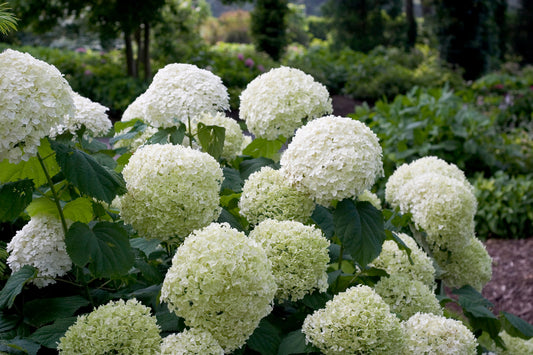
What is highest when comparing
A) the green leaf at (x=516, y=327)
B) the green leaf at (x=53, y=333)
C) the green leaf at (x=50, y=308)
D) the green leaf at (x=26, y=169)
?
the green leaf at (x=26, y=169)

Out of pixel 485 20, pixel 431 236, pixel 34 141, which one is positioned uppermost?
pixel 34 141

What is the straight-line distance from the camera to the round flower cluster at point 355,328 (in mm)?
1390

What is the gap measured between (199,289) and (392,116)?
A: 5.22 meters

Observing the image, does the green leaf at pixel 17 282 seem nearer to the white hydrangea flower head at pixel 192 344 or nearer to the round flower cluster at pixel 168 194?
the round flower cluster at pixel 168 194

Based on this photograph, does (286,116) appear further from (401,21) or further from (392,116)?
(401,21)

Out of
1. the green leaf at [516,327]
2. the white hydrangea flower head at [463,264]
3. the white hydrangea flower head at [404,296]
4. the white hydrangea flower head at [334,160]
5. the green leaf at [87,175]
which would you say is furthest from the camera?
the white hydrangea flower head at [463,264]

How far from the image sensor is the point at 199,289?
1234 mm

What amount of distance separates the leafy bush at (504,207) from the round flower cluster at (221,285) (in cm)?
484

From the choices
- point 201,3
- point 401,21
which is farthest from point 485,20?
point 201,3

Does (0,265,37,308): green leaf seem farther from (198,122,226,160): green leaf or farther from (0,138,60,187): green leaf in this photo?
(198,122,226,160): green leaf

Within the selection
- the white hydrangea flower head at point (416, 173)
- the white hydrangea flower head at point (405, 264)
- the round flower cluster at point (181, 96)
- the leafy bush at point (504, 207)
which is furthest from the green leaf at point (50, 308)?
the leafy bush at point (504, 207)

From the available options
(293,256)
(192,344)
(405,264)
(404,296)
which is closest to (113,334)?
(192,344)

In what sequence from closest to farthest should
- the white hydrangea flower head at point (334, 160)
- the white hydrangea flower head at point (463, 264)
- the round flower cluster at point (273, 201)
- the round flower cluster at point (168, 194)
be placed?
the round flower cluster at point (168, 194)
the white hydrangea flower head at point (334, 160)
the round flower cluster at point (273, 201)
the white hydrangea flower head at point (463, 264)

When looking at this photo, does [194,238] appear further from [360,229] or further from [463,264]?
[463,264]
